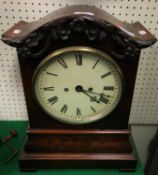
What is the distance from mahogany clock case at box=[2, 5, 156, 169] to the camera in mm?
601

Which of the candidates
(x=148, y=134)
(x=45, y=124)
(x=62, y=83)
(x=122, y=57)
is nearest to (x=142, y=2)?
(x=122, y=57)

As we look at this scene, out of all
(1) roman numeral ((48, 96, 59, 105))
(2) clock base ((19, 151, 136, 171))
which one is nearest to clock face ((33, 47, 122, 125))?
(1) roman numeral ((48, 96, 59, 105))

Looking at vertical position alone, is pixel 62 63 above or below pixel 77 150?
above

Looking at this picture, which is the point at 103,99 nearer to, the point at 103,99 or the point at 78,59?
the point at 103,99

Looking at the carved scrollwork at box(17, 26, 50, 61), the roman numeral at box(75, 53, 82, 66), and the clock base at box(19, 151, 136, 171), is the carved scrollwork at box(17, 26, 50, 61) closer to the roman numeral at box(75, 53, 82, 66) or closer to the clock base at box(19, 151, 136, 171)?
the roman numeral at box(75, 53, 82, 66)

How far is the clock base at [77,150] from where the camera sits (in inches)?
30.5

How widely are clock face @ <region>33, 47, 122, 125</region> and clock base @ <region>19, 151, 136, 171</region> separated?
132mm

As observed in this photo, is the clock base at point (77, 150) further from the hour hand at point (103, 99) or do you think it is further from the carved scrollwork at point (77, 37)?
the carved scrollwork at point (77, 37)

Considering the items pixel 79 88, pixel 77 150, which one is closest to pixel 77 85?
pixel 79 88

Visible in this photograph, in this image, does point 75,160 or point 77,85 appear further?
point 75,160

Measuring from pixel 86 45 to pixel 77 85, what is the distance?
13 centimetres

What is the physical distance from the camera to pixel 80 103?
73cm

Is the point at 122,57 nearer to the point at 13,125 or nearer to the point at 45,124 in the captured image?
the point at 45,124

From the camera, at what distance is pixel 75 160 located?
0.80 meters
